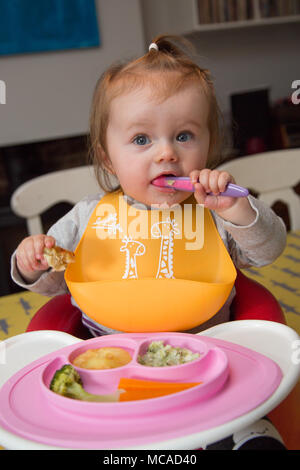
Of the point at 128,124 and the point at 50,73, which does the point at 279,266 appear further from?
the point at 50,73

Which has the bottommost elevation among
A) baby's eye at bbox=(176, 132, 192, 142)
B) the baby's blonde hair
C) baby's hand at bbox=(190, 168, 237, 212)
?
baby's hand at bbox=(190, 168, 237, 212)

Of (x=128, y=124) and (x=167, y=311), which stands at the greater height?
(x=128, y=124)

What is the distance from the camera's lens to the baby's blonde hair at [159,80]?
0.82 metres

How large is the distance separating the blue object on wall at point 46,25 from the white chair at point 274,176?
147 centimetres

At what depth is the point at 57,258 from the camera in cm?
75

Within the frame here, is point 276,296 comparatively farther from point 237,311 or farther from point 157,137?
point 157,137

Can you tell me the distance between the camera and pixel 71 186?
141cm

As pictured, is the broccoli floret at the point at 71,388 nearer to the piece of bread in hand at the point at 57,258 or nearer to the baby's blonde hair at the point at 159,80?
the piece of bread in hand at the point at 57,258

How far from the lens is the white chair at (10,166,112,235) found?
1326 mm

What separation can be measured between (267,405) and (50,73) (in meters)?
2.40

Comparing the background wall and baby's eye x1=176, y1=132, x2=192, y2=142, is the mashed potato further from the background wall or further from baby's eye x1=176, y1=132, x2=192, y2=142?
the background wall

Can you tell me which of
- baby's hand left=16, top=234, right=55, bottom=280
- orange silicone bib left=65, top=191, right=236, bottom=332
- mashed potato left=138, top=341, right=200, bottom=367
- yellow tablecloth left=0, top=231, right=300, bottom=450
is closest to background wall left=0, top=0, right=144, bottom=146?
yellow tablecloth left=0, top=231, right=300, bottom=450

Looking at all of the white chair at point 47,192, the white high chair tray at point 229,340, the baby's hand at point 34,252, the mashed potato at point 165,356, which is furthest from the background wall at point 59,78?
the mashed potato at point 165,356
